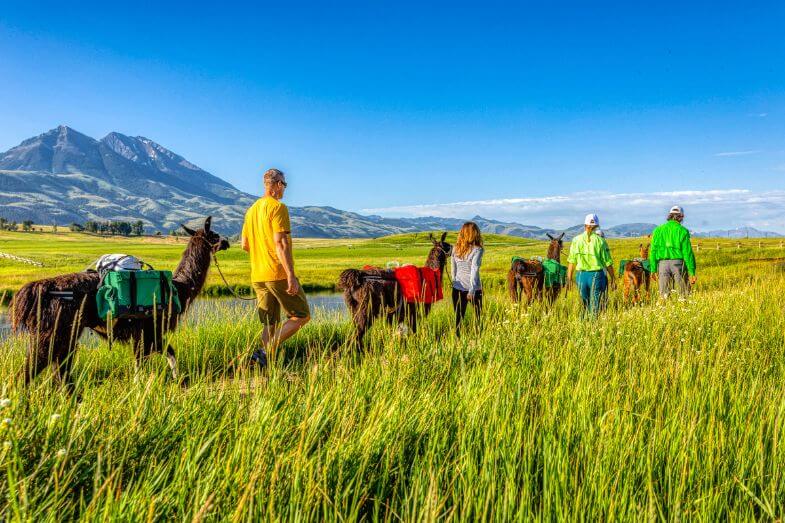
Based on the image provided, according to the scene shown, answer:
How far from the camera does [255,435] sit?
277 centimetres

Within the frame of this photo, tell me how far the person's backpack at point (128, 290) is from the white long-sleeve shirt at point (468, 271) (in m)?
4.06

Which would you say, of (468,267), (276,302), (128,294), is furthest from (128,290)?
(468,267)

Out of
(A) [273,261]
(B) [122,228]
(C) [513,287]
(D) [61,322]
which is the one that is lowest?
(C) [513,287]

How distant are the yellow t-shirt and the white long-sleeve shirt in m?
2.88

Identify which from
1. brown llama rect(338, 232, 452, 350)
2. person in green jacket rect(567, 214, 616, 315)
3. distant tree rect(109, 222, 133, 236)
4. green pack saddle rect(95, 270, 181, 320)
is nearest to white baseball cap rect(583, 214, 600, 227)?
person in green jacket rect(567, 214, 616, 315)

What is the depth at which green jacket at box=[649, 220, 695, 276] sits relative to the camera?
32.0 ft

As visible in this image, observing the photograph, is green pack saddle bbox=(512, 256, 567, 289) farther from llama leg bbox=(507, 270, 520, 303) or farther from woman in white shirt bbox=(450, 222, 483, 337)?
woman in white shirt bbox=(450, 222, 483, 337)

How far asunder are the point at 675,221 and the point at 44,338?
390 inches

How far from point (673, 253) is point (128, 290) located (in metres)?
8.94

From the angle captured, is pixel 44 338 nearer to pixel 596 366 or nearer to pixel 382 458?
pixel 382 458

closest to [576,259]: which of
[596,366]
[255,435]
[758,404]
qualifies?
[596,366]

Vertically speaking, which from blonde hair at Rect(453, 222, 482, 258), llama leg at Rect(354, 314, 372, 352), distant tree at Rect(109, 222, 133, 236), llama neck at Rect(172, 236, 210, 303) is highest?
distant tree at Rect(109, 222, 133, 236)

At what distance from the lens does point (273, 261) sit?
20.9ft

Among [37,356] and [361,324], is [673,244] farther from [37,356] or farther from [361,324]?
[37,356]
